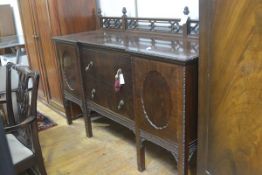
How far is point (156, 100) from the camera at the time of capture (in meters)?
1.63

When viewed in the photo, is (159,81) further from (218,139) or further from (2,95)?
(2,95)

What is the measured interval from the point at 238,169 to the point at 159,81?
0.67 meters

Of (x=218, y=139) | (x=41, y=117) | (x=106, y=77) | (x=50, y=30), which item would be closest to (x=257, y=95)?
(x=218, y=139)

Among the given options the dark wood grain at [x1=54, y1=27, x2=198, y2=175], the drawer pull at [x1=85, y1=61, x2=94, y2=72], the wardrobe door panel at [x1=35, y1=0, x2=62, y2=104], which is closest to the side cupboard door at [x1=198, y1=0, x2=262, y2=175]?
A: the dark wood grain at [x1=54, y1=27, x2=198, y2=175]

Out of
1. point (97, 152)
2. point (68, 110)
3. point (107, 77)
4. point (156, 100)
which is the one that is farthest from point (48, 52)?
point (156, 100)

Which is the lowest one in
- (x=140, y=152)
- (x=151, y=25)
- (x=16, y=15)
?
(x=140, y=152)

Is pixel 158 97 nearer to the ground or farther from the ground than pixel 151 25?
nearer to the ground

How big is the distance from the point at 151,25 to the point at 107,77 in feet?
1.82

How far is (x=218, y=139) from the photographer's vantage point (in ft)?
Result: 3.75

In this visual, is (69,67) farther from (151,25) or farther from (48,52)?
(151,25)

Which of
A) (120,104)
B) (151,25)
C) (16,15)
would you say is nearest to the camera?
(120,104)

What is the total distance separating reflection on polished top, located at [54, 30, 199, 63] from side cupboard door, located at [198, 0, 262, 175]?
0.30m

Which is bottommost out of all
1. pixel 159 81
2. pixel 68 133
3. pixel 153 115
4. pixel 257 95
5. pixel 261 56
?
pixel 68 133

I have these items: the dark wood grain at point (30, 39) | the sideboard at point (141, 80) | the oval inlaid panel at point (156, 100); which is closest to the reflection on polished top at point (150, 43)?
the sideboard at point (141, 80)
